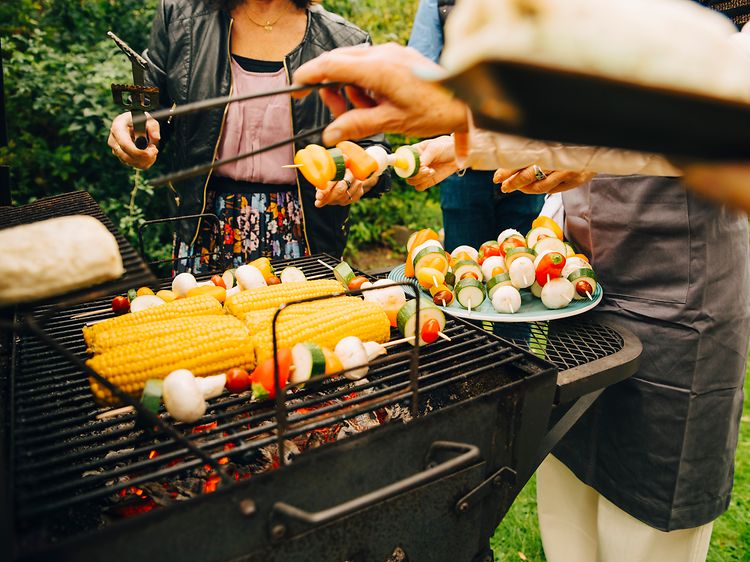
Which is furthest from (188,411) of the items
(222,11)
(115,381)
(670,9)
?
(222,11)

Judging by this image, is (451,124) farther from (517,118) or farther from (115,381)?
(115,381)

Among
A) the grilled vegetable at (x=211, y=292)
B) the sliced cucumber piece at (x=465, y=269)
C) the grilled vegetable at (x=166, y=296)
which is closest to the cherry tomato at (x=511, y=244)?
the sliced cucumber piece at (x=465, y=269)

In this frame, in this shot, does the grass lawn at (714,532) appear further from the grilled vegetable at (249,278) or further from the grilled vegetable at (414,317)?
the grilled vegetable at (249,278)

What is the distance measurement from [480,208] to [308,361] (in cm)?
342

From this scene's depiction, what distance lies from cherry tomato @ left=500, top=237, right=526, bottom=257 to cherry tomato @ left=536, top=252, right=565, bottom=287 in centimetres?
38

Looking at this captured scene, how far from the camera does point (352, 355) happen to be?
1759 millimetres

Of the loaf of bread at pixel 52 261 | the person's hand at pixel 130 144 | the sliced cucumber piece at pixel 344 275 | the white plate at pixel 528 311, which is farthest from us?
the person's hand at pixel 130 144

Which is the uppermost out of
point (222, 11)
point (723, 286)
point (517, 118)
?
point (222, 11)

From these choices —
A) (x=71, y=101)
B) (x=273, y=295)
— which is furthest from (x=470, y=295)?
(x=71, y=101)

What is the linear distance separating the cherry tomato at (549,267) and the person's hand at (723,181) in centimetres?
136

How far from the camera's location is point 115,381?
5.32 feet

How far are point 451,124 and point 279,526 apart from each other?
1.20 meters

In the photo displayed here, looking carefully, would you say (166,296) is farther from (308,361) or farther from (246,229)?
(246,229)

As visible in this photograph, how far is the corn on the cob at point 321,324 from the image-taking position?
1.83 meters
